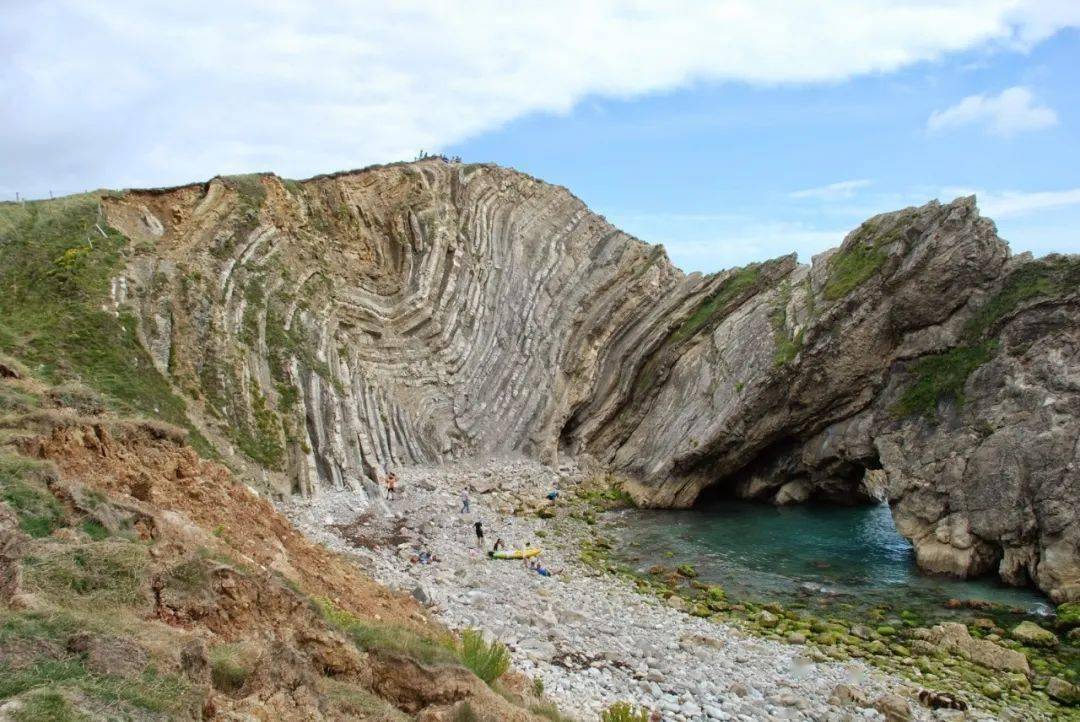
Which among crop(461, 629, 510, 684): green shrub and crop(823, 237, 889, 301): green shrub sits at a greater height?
crop(823, 237, 889, 301): green shrub

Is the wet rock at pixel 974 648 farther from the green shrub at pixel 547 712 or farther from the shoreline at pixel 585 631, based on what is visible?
the green shrub at pixel 547 712

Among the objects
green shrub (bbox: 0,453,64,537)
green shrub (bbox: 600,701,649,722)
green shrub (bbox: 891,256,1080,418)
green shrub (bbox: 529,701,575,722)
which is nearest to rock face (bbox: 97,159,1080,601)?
green shrub (bbox: 891,256,1080,418)

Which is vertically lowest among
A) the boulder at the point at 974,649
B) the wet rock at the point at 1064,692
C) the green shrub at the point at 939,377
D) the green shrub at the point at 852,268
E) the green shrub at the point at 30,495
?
the wet rock at the point at 1064,692

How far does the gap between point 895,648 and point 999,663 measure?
2989 mm

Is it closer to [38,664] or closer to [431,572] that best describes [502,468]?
[431,572]

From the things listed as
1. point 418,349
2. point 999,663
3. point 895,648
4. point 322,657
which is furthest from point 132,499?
point 418,349

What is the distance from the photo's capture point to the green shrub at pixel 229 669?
31.5 feet

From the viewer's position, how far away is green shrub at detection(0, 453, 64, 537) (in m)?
12.1

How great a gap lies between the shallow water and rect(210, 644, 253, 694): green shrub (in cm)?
2443

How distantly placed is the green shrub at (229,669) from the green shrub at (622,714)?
9.72 meters

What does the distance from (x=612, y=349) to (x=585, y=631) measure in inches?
1301

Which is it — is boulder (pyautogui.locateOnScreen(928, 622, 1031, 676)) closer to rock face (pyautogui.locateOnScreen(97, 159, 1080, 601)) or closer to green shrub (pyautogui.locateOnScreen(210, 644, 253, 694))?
rock face (pyautogui.locateOnScreen(97, 159, 1080, 601))

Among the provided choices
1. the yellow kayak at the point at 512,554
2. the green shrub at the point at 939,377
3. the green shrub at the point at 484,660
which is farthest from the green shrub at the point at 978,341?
the green shrub at the point at 484,660

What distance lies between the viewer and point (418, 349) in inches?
2046
